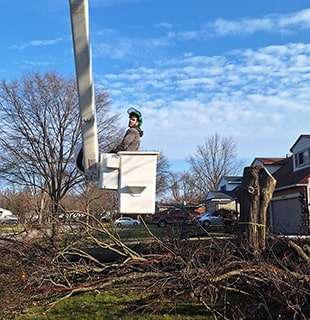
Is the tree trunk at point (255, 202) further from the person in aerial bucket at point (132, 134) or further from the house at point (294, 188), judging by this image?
the house at point (294, 188)

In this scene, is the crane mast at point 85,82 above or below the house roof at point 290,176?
below

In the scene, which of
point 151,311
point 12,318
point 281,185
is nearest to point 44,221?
point 12,318

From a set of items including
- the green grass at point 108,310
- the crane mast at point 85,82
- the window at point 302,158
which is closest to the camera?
the crane mast at point 85,82

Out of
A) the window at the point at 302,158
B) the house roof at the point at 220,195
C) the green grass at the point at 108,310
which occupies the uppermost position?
the window at the point at 302,158

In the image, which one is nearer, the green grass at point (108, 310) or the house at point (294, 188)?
the green grass at point (108, 310)

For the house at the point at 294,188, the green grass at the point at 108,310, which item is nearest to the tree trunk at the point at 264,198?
the green grass at the point at 108,310

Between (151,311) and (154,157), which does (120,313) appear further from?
(154,157)

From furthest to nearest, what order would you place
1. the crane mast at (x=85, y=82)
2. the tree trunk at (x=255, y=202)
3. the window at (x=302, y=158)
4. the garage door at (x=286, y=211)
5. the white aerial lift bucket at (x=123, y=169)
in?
the window at (x=302, y=158) < the garage door at (x=286, y=211) < the tree trunk at (x=255, y=202) < the crane mast at (x=85, y=82) < the white aerial lift bucket at (x=123, y=169)

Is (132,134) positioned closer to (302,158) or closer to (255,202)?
(255,202)

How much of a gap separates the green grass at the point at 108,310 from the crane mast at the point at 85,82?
218 centimetres

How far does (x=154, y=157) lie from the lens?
499cm

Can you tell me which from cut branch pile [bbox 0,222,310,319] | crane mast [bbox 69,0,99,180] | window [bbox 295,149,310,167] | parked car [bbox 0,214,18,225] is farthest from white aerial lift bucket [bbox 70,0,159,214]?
window [bbox 295,149,310,167]

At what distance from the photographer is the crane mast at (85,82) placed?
16.6ft

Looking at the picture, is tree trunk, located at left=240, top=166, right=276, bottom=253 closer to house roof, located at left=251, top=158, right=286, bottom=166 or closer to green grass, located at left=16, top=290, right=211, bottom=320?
green grass, located at left=16, top=290, right=211, bottom=320
